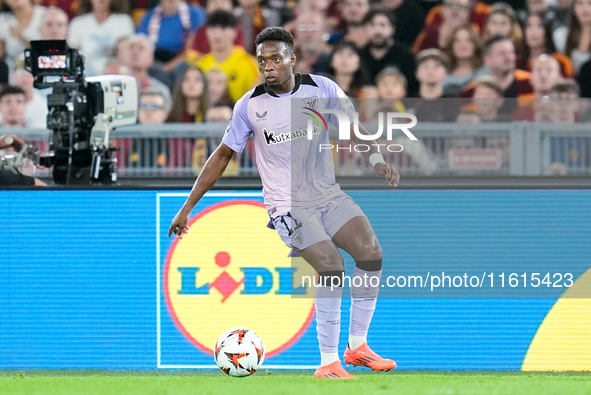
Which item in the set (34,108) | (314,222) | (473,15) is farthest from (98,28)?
(314,222)

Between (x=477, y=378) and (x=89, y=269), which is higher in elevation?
(x=89, y=269)

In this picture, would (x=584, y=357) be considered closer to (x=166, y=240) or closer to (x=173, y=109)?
(x=166, y=240)

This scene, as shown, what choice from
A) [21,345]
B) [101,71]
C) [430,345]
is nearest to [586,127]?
[430,345]

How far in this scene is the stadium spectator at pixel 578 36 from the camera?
412 inches

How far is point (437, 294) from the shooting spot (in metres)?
7.41

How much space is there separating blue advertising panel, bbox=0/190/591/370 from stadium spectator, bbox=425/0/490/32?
434 cm

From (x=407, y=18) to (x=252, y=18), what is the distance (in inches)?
69.9

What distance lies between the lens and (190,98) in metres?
9.92

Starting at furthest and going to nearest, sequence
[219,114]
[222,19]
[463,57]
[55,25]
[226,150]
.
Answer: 1. [55,25]
2. [222,19]
3. [463,57]
4. [219,114]
5. [226,150]

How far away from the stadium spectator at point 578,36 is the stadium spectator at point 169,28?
4096 millimetres

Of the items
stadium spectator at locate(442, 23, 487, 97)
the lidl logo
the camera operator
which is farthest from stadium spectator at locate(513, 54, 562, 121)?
the camera operator

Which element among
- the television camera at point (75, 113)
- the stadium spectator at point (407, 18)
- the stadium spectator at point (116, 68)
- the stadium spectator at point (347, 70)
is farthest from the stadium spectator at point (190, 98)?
the stadium spectator at point (407, 18)

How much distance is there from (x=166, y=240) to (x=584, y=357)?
3.18 m

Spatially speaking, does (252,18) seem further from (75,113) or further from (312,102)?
(312,102)
